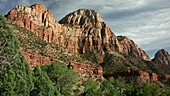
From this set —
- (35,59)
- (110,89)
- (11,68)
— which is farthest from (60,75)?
(35,59)

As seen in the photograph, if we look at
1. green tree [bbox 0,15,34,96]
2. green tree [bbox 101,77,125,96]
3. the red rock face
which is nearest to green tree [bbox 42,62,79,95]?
green tree [bbox 101,77,125,96]

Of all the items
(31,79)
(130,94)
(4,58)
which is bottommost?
(130,94)

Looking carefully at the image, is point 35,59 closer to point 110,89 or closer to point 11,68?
point 110,89

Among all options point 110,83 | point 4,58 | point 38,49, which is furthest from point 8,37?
point 38,49

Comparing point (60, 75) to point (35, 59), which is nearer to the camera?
point (60, 75)

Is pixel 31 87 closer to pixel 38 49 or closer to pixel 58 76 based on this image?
pixel 58 76

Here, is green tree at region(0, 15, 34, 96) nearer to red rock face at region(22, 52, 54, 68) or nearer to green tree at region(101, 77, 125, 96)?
green tree at region(101, 77, 125, 96)

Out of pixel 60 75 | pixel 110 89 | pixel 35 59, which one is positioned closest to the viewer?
pixel 60 75

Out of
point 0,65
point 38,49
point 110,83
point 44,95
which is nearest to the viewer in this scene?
point 0,65

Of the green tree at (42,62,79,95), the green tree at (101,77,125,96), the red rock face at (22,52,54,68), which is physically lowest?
the green tree at (101,77,125,96)

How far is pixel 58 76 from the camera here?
95.1 m

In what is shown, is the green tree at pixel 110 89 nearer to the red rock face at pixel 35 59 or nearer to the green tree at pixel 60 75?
the green tree at pixel 60 75

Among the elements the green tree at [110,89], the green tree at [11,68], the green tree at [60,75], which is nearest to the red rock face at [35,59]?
the green tree at [110,89]

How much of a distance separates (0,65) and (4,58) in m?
1.24
